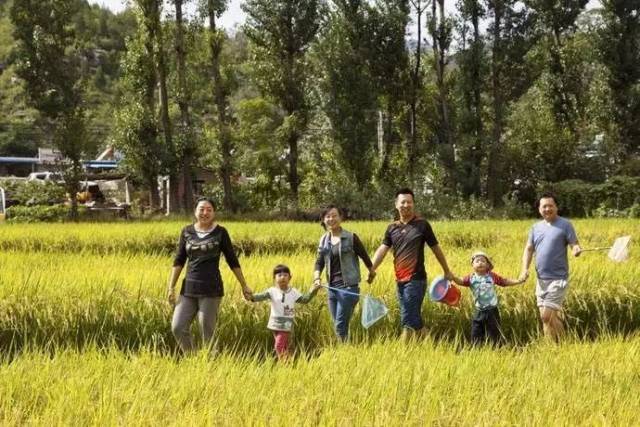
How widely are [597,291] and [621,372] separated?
2678mm

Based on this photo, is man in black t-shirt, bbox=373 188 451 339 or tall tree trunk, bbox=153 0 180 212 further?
tall tree trunk, bbox=153 0 180 212

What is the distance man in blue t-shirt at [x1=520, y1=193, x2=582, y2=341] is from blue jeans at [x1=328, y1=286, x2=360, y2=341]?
1517 millimetres

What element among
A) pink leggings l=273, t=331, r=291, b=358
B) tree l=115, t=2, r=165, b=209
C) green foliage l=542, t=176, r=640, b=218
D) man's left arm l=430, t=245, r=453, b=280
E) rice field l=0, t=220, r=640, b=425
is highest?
tree l=115, t=2, r=165, b=209

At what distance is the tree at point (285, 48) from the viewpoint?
20.5 meters

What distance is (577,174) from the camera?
2283 cm

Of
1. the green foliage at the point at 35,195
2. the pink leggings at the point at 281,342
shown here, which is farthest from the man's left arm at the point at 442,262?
the green foliage at the point at 35,195

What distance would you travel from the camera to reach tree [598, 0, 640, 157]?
69.8ft

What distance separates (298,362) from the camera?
421 cm

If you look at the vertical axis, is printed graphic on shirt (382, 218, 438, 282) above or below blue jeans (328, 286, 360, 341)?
above

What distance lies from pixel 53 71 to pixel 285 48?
23.1ft

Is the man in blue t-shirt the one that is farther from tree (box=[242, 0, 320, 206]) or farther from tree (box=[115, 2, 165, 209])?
tree (box=[115, 2, 165, 209])

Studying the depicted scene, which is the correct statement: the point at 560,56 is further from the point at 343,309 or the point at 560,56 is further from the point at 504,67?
the point at 343,309

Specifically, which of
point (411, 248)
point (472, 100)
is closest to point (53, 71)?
point (472, 100)

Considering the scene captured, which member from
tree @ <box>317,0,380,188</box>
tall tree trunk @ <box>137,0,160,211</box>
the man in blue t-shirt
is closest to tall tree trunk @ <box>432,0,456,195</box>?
tree @ <box>317,0,380,188</box>
